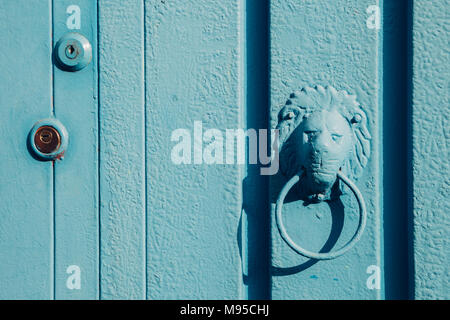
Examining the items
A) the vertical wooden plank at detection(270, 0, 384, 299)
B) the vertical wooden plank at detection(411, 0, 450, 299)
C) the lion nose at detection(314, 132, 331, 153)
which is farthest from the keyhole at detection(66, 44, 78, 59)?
the vertical wooden plank at detection(411, 0, 450, 299)

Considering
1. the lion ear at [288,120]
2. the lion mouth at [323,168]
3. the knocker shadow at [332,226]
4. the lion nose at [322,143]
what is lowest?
the knocker shadow at [332,226]

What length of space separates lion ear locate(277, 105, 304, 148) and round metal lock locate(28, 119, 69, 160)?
1.45 feet

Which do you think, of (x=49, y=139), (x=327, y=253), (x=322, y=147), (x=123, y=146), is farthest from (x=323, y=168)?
(x=49, y=139)

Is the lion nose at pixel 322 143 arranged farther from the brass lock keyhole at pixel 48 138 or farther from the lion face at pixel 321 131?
the brass lock keyhole at pixel 48 138

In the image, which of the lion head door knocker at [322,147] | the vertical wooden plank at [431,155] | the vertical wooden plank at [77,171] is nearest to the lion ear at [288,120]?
the lion head door knocker at [322,147]

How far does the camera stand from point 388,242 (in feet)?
2.47

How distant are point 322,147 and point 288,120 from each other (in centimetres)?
10

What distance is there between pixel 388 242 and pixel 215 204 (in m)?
0.35

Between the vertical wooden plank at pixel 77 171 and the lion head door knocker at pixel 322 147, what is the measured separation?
392 millimetres

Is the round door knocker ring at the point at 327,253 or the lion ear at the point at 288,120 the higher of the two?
the lion ear at the point at 288,120

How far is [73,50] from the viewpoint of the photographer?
77 cm

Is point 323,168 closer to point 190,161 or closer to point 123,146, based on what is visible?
point 190,161

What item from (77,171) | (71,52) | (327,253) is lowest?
(327,253)

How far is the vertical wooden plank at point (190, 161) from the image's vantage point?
0.77 m
